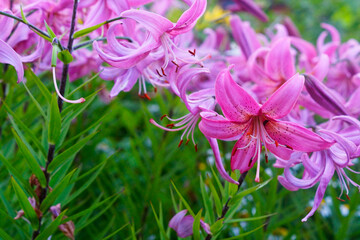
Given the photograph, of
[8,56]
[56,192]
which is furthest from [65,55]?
[56,192]

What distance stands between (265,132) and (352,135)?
128 mm

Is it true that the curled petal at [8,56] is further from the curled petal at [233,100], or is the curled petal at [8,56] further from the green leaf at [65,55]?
the curled petal at [233,100]

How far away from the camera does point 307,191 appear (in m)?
1.09

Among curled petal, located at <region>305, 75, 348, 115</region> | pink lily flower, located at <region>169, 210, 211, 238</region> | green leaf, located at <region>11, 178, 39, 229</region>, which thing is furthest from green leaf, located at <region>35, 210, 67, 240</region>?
curled petal, located at <region>305, 75, 348, 115</region>

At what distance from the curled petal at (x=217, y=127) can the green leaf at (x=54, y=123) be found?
0.18 metres

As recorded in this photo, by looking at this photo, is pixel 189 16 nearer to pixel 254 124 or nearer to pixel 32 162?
pixel 254 124

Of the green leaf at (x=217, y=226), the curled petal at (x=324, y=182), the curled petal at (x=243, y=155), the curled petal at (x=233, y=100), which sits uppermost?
the curled petal at (x=233, y=100)

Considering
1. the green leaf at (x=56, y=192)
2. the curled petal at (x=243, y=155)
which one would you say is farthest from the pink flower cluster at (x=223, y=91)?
the green leaf at (x=56, y=192)

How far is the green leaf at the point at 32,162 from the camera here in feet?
1.60

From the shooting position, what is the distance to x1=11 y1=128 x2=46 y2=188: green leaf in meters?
0.49

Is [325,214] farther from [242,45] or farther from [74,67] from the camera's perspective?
[74,67]

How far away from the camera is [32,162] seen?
1.65ft

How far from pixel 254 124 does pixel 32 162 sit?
299mm

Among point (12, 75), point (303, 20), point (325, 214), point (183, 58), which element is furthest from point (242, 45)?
point (303, 20)
